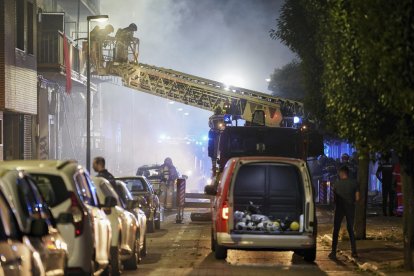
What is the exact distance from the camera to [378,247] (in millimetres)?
18578

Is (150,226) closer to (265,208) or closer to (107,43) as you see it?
(265,208)

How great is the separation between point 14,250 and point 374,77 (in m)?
6.73

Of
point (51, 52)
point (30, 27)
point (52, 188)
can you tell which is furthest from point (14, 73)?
point (52, 188)

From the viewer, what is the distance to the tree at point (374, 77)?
11.6 m

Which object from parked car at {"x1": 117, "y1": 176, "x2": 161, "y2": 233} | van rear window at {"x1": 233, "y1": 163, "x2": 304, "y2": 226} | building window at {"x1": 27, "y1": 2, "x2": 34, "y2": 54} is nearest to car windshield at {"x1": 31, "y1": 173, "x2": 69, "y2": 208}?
van rear window at {"x1": 233, "y1": 163, "x2": 304, "y2": 226}

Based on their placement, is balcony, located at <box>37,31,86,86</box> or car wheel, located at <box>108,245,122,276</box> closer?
car wheel, located at <box>108,245,122,276</box>

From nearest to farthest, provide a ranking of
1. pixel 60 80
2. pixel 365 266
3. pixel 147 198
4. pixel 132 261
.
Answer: pixel 132 261 < pixel 365 266 < pixel 147 198 < pixel 60 80

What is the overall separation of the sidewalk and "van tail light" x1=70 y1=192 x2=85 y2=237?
17.7 feet

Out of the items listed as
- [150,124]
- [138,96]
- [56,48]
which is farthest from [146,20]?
[56,48]

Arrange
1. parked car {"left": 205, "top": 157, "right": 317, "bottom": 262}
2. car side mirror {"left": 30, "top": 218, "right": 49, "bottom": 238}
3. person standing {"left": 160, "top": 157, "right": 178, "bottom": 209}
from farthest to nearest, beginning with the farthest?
1. person standing {"left": 160, "top": 157, "right": 178, "bottom": 209}
2. parked car {"left": 205, "top": 157, "right": 317, "bottom": 262}
3. car side mirror {"left": 30, "top": 218, "right": 49, "bottom": 238}

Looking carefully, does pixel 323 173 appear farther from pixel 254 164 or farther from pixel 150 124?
pixel 150 124

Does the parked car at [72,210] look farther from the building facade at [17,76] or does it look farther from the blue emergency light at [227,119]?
the building facade at [17,76]

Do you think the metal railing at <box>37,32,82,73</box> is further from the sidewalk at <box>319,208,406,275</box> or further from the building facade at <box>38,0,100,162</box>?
the sidewalk at <box>319,208,406,275</box>

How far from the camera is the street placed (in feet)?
49.6
